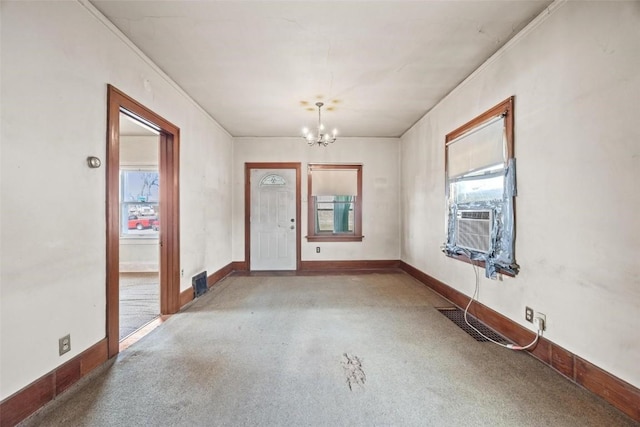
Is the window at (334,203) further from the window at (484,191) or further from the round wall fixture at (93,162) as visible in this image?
the round wall fixture at (93,162)

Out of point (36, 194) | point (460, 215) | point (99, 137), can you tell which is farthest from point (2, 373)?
point (460, 215)

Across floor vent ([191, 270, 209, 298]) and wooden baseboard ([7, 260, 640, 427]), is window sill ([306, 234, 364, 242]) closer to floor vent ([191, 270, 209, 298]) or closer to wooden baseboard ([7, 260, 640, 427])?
floor vent ([191, 270, 209, 298])

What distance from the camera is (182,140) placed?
342cm

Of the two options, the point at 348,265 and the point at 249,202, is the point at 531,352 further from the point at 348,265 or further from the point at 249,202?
the point at 249,202

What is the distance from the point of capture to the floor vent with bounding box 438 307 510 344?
2495 mm

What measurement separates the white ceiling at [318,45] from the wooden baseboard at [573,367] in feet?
8.14

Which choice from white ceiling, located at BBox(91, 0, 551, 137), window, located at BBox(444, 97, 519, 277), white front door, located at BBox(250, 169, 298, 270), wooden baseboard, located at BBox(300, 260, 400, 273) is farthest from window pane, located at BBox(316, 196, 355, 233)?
window, located at BBox(444, 97, 519, 277)

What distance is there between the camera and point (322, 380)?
6.18 ft

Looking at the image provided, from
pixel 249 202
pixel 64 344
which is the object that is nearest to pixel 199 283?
pixel 64 344

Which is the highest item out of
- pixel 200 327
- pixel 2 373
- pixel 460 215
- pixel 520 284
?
pixel 460 215

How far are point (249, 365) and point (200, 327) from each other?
97 centimetres

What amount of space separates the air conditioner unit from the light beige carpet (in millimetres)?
873

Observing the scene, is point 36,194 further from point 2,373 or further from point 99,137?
point 2,373

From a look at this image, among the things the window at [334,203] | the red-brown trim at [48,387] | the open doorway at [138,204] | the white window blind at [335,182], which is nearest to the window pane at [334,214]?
the window at [334,203]
